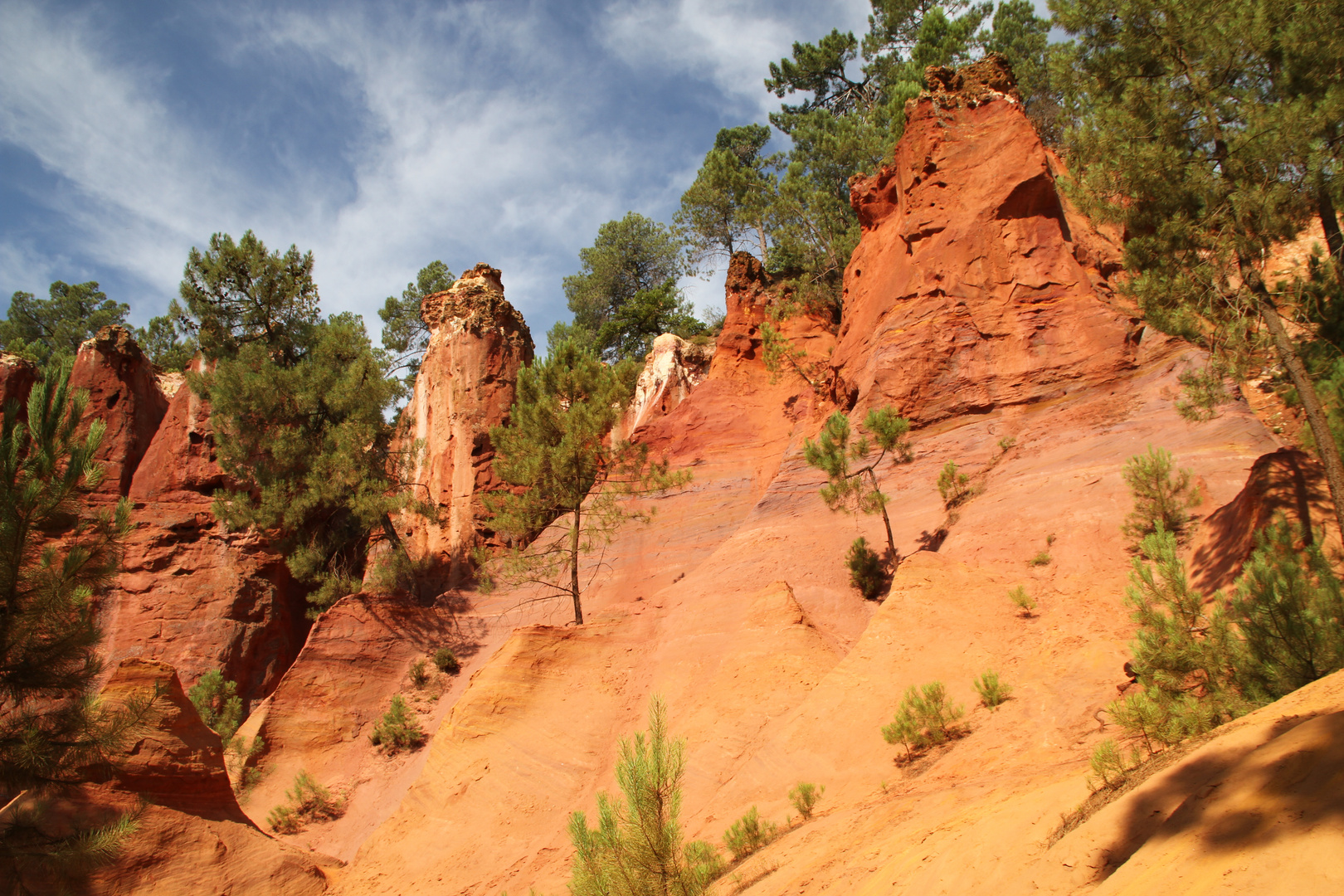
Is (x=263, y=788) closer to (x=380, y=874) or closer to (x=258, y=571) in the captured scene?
(x=380, y=874)

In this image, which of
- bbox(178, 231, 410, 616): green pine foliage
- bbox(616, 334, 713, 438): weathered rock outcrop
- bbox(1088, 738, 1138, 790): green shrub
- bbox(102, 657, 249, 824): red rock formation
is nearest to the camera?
bbox(1088, 738, 1138, 790): green shrub

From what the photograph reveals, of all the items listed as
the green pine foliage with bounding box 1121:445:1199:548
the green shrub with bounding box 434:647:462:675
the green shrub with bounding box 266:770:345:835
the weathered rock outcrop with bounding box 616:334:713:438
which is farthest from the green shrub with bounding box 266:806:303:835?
the green pine foliage with bounding box 1121:445:1199:548

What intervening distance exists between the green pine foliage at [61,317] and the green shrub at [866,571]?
37.8 m

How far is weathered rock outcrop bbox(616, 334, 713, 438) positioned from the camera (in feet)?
90.8

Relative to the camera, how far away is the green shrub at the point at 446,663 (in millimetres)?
18984

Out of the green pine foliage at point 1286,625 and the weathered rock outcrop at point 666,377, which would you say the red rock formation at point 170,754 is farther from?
the weathered rock outcrop at point 666,377

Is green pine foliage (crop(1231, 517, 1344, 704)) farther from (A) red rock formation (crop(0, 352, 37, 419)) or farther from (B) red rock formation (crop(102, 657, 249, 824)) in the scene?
(A) red rock formation (crop(0, 352, 37, 419))

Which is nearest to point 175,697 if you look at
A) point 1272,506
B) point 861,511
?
point 861,511

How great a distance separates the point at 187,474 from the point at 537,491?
432 inches

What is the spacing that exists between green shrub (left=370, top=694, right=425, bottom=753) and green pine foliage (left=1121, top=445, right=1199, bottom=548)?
14.3m

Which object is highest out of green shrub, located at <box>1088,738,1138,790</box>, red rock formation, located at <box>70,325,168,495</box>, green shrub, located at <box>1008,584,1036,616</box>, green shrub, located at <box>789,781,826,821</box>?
red rock formation, located at <box>70,325,168,495</box>

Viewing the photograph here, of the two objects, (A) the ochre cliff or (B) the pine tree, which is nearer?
(A) the ochre cliff

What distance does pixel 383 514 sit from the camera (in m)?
21.9

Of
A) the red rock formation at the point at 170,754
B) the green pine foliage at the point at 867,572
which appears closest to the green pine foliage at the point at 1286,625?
the green pine foliage at the point at 867,572
